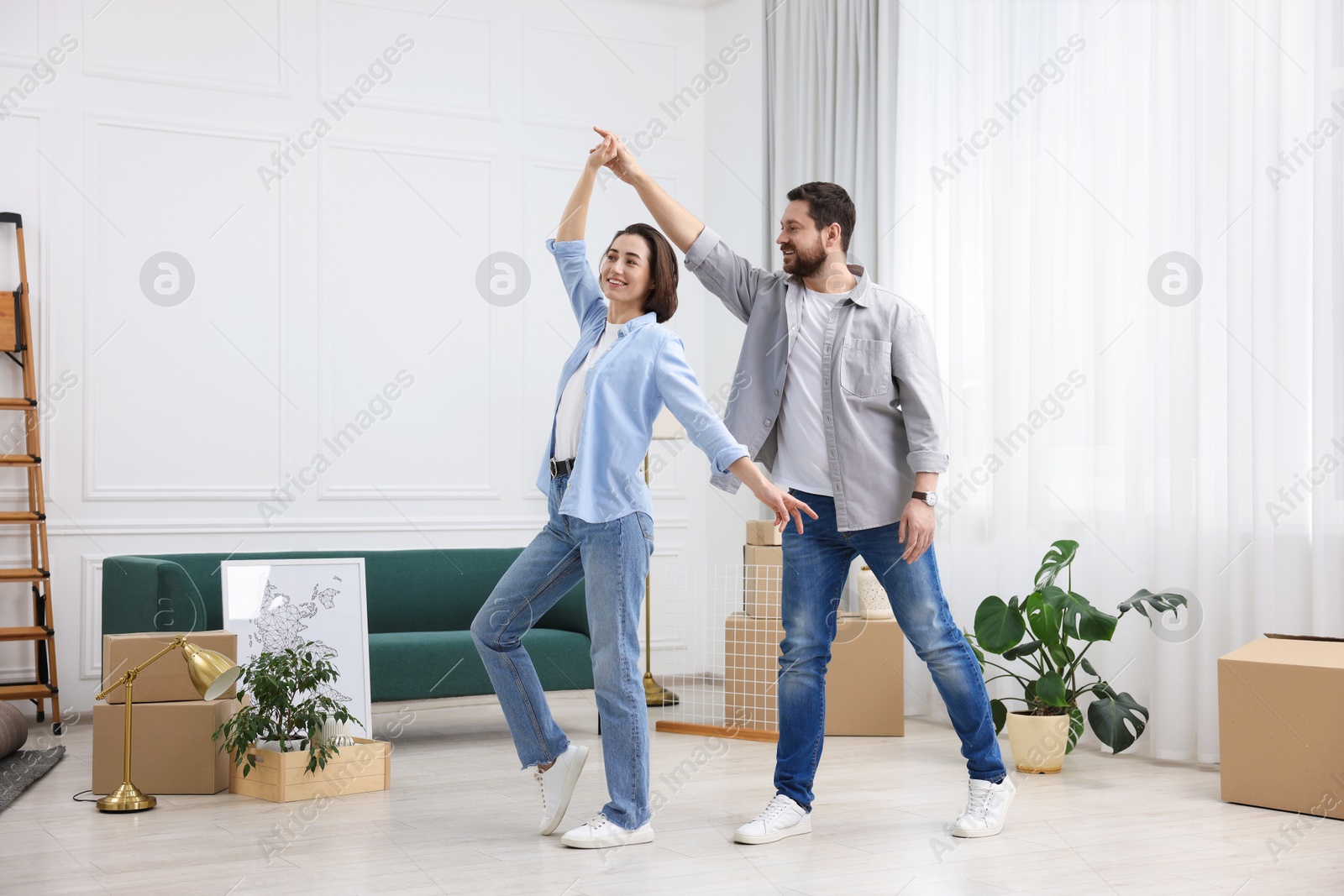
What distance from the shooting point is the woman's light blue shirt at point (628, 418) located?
8.41ft

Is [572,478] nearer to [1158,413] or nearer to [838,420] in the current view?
[838,420]

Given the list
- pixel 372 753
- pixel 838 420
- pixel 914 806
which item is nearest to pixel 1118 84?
pixel 838 420

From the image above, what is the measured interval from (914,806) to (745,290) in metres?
1.43

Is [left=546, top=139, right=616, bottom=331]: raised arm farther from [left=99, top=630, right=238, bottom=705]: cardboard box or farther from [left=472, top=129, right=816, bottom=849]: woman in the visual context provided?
[left=99, top=630, right=238, bottom=705]: cardboard box

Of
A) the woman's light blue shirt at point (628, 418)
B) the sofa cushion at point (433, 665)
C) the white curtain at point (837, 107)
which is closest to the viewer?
the woman's light blue shirt at point (628, 418)

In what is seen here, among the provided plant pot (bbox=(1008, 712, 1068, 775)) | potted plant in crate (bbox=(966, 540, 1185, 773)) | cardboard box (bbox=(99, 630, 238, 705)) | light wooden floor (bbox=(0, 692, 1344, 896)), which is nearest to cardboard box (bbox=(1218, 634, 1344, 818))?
light wooden floor (bbox=(0, 692, 1344, 896))

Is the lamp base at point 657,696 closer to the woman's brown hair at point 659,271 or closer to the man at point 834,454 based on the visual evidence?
the man at point 834,454

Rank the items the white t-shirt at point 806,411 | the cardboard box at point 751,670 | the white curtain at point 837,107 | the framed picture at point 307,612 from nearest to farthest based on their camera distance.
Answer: the white t-shirt at point 806,411
the framed picture at point 307,612
the cardboard box at point 751,670
the white curtain at point 837,107

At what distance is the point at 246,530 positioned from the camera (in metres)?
5.04

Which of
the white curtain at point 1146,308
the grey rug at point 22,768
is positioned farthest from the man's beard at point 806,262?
the grey rug at point 22,768

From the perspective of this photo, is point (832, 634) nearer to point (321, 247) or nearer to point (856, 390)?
point (856, 390)

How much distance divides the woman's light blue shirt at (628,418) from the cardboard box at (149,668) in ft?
4.38

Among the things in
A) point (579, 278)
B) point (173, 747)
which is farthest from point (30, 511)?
point (579, 278)

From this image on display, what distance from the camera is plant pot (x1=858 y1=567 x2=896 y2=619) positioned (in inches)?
175
